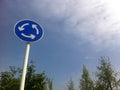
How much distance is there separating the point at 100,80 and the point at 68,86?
1537cm

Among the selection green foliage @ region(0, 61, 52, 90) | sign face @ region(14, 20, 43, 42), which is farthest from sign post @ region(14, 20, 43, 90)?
green foliage @ region(0, 61, 52, 90)

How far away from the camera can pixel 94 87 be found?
36.6 metres

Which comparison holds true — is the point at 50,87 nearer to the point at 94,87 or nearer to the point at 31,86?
the point at 31,86

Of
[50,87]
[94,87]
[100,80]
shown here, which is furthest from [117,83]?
[50,87]

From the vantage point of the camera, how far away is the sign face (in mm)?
3291

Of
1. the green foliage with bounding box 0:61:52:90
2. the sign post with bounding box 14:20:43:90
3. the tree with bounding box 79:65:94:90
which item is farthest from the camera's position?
the tree with bounding box 79:65:94:90

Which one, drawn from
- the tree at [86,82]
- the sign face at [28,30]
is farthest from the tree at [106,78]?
the sign face at [28,30]

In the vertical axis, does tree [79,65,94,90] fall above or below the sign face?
above

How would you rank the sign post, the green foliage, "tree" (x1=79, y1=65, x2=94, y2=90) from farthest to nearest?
"tree" (x1=79, y1=65, x2=94, y2=90) → the green foliage → the sign post

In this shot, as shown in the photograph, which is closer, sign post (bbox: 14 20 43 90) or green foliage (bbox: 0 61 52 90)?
sign post (bbox: 14 20 43 90)

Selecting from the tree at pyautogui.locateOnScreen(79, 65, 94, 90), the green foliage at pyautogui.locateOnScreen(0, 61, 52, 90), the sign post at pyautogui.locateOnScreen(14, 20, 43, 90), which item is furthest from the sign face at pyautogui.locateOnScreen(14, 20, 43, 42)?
the tree at pyautogui.locateOnScreen(79, 65, 94, 90)

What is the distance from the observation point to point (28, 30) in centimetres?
334

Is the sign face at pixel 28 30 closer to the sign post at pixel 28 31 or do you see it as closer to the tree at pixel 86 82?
the sign post at pixel 28 31

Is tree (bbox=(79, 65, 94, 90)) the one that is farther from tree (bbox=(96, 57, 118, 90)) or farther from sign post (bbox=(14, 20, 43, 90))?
sign post (bbox=(14, 20, 43, 90))
